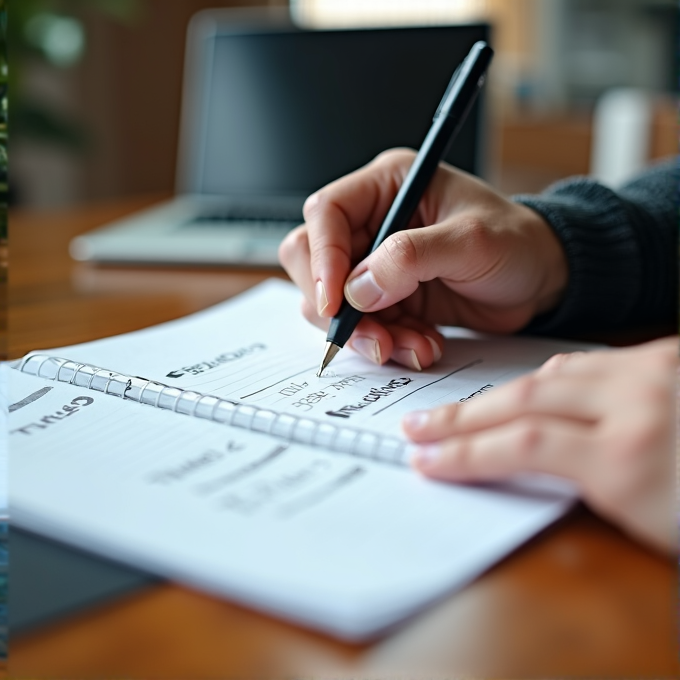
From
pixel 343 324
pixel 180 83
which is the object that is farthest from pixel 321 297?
pixel 180 83

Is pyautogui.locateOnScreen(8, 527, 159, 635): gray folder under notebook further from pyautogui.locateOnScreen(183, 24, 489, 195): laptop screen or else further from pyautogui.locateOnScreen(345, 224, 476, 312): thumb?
pyautogui.locateOnScreen(183, 24, 489, 195): laptop screen

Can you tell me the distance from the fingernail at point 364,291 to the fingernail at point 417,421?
142 mm

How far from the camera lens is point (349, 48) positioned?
3.53 ft

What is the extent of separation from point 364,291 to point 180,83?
8.13 ft

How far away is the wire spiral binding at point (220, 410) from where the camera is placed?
33 cm

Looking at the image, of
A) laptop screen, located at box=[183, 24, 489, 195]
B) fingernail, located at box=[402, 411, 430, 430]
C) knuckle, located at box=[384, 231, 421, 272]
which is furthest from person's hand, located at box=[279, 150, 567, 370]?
laptop screen, located at box=[183, 24, 489, 195]

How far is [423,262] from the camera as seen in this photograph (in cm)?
47

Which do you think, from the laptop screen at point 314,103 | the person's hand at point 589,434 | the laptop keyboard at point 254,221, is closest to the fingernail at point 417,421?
the person's hand at point 589,434

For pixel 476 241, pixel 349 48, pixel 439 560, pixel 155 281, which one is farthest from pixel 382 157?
pixel 349 48

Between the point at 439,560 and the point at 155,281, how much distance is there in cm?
58

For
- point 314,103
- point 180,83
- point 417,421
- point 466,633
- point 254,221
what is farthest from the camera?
point 180,83

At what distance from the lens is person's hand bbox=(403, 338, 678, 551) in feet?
0.91

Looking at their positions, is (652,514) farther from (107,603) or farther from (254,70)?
(254,70)

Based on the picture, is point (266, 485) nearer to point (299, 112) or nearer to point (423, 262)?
point (423, 262)
